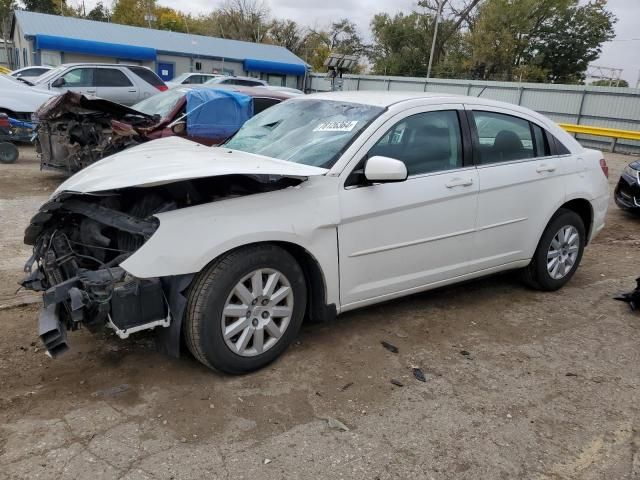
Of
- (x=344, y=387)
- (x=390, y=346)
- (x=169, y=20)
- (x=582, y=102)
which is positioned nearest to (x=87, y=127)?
(x=390, y=346)

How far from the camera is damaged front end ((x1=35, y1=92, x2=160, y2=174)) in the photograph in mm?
7473

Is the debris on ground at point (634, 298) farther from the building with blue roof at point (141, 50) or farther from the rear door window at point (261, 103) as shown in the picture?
the building with blue roof at point (141, 50)

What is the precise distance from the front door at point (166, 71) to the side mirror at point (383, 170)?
32.7 m

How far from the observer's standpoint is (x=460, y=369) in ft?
11.9

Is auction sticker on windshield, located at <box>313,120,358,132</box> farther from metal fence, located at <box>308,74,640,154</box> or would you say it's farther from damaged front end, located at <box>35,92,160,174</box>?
metal fence, located at <box>308,74,640,154</box>

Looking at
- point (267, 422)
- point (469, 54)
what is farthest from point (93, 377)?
point (469, 54)

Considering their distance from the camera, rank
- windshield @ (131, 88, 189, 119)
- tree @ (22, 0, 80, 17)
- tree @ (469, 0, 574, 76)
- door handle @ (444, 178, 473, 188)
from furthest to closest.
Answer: tree @ (22, 0, 80, 17), tree @ (469, 0, 574, 76), windshield @ (131, 88, 189, 119), door handle @ (444, 178, 473, 188)

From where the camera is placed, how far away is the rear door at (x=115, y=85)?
45.5 feet

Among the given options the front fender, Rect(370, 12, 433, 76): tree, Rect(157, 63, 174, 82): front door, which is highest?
Rect(370, 12, 433, 76): tree

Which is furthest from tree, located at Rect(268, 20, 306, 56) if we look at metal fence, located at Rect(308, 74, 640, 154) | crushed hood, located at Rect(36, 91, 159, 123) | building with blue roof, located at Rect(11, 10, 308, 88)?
crushed hood, located at Rect(36, 91, 159, 123)

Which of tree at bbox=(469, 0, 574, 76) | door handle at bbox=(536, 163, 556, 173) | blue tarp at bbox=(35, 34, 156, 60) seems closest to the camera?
door handle at bbox=(536, 163, 556, 173)

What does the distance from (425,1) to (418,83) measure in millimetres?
20123

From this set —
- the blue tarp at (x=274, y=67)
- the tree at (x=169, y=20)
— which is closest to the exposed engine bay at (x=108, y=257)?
the blue tarp at (x=274, y=67)

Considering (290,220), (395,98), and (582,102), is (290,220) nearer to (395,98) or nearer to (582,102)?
(395,98)
